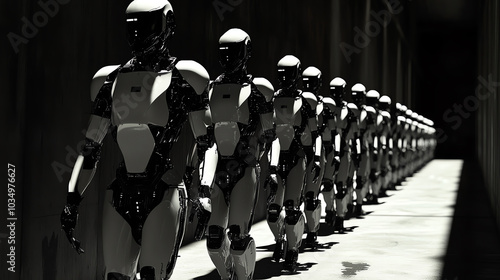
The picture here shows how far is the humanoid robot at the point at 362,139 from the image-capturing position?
14.5m

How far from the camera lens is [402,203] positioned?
18.0m

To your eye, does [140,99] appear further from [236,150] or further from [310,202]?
[310,202]

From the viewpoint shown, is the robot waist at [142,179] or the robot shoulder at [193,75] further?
the robot shoulder at [193,75]

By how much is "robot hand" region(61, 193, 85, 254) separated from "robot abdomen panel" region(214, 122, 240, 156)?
2.41 meters

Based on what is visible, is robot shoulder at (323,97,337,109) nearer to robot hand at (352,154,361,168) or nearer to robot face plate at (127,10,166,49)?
robot hand at (352,154,361,168)

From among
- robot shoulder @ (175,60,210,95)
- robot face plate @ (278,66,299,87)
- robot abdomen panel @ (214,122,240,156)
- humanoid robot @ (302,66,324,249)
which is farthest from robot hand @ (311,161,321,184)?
robot shoulder @ (175,60,210,95)

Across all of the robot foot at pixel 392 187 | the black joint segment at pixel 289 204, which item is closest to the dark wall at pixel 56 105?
the black joint segment at pixel 289 204

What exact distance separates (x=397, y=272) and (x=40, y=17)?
15.2 feet

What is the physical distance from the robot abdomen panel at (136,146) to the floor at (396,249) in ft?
11.2

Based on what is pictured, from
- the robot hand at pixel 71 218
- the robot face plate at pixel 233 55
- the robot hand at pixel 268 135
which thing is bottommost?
the robot hand at pixel 71 218

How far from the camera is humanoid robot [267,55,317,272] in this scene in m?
8.58

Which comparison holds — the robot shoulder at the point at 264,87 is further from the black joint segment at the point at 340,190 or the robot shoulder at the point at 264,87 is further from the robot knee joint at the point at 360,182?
the robot knee joint at the point at 360,182

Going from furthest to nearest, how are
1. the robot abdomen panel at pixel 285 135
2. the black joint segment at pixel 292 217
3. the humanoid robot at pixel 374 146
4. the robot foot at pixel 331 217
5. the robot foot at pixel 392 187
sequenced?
1. the robot foot at pixel 392 187
2. the humanoid robot at pixel 374 146
3. the robot foot at pixel 331 217
4. the robot abdomen panel at pixel 285 135
5. the black joint segment at pixel 292 217

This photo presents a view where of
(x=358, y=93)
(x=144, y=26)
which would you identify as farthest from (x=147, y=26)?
(x=358, y=93)
